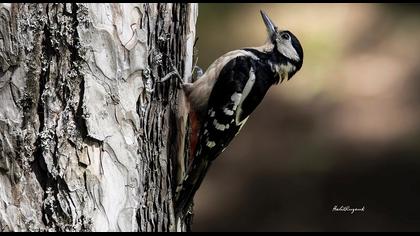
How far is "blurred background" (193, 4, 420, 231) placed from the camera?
6.20 meters

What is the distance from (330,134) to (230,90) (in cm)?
264

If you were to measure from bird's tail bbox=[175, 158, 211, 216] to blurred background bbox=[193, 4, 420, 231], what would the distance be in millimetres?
2415

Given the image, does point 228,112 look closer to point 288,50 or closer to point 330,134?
point 288,50

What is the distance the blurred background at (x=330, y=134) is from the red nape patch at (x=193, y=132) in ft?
7.28

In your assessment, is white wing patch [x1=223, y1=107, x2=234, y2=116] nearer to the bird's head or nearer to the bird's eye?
the bird's head

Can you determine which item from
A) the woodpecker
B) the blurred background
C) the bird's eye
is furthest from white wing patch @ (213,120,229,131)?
the blurred background

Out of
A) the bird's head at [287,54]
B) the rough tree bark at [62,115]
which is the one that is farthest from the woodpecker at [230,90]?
the rough tree bark at [62,115]

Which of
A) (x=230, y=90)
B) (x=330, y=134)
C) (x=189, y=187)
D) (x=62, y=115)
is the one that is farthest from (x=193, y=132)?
(x=330, y=134)

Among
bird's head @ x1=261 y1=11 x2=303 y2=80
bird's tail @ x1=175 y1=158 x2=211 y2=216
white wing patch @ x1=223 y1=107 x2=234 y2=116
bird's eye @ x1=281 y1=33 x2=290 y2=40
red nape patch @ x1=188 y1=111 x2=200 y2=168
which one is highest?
bird's eye @ x1=281 y1=33 x2=290 y2=40

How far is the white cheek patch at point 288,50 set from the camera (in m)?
4.33

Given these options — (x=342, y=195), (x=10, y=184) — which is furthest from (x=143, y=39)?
(x=342, y=195)

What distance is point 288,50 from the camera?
14.3 feet

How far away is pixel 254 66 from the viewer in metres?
4.17

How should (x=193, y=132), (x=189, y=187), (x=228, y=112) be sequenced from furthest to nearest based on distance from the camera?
1. (x=228, y=112)
2. (x=193, y=132)
3. (x=189, y=187)
